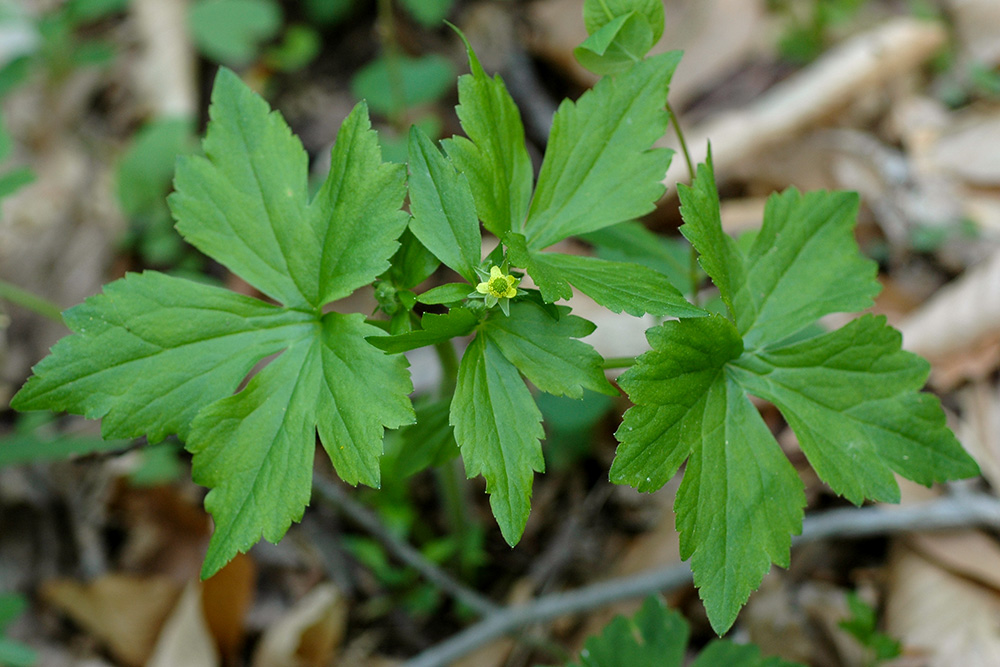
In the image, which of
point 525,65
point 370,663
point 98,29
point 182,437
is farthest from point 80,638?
point 98,29

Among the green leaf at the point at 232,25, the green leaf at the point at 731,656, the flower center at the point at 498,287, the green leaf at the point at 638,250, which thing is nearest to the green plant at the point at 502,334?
the flower center at the point at 498,287

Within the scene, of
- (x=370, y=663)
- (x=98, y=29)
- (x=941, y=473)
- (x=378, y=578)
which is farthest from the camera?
(x=98, y=29)

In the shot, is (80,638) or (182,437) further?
(80,638)

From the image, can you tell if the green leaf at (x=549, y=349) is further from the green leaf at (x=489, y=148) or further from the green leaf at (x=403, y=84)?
the green leaf at (x=403, y=84)

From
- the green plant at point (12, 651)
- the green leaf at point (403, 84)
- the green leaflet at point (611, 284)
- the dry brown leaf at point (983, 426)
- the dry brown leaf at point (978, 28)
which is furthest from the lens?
the dry brown leaf at point (978, 28)

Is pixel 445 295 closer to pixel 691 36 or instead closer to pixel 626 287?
pixel 626 287

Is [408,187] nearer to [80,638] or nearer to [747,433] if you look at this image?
[747,433]

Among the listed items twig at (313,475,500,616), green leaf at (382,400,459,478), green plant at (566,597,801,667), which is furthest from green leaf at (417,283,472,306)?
twig at (313,475,500,616)
